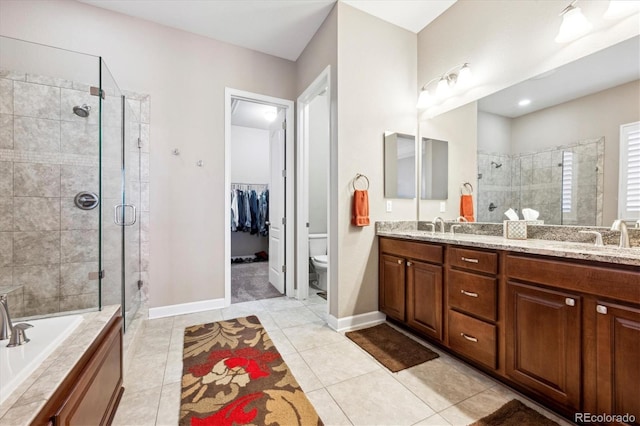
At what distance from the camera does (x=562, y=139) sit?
1.79 m

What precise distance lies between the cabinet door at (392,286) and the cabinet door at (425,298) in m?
0.08

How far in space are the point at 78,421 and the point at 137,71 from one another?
2923 millimetres

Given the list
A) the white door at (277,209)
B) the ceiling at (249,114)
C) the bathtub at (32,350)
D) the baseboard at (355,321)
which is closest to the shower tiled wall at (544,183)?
the baseboard at (355,321)

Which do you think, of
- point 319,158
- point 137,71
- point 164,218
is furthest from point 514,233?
point 137,71

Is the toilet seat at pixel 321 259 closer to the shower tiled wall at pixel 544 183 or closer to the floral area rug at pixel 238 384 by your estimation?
the floral area rug at pixel 238 384

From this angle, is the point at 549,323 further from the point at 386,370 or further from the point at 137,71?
the point at 137,71

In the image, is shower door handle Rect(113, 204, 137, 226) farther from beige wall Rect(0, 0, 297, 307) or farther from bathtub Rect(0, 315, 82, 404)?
bathtub Rect(0, 315, 82, 404)

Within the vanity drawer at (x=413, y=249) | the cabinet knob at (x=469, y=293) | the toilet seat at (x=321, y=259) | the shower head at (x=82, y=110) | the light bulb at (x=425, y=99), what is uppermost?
the light bulb at (x=425, y=99)

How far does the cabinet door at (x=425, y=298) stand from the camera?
1.95 metres

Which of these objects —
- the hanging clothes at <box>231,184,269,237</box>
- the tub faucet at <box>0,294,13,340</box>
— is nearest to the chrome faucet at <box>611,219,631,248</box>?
the tub faucet at <box>0,294,13,340</box>

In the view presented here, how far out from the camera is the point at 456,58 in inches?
95.5

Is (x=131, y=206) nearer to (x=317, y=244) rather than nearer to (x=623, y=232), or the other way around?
(x=317, y=244)

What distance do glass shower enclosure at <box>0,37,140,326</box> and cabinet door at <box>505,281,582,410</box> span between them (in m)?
2.70

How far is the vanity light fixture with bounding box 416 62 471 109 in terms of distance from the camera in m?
2.31
